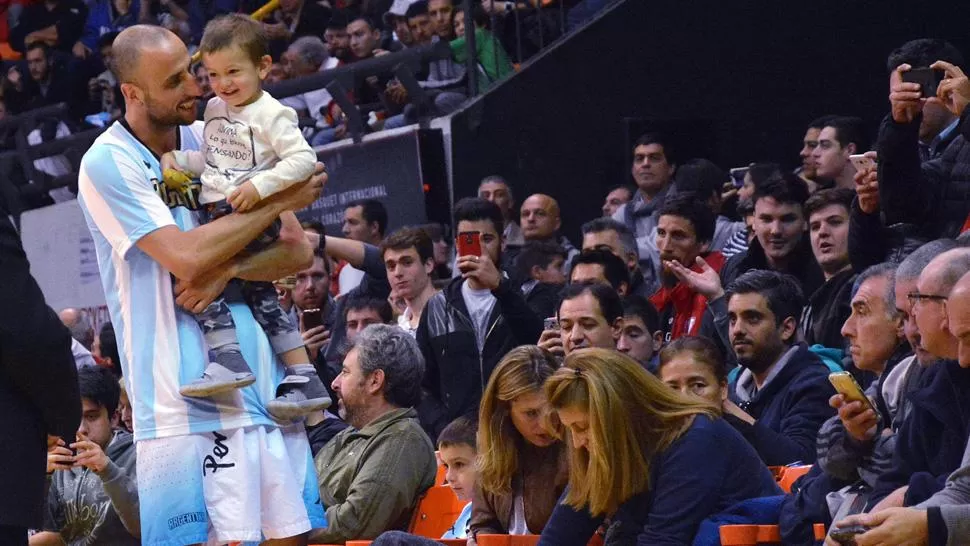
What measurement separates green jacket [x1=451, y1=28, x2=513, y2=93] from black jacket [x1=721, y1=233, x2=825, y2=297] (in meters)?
3.93

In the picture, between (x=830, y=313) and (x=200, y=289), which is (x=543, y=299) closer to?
(x=830, y=313)

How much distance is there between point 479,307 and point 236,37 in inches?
150

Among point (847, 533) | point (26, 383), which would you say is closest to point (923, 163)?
point (847, 533)

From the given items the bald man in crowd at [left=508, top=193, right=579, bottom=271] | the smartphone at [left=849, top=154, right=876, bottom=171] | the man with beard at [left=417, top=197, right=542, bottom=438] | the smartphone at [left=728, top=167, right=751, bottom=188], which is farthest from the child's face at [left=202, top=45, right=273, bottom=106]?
the smartphone at [left=728, top=167, right=751, bottom=188]

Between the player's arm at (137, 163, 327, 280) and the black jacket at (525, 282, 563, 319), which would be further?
the black jacket at (525, 282, 563, 319)

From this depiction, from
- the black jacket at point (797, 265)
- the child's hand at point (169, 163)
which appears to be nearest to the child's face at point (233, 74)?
the child's hand at point (169, 163)

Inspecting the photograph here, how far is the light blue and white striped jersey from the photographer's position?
14.2 ft

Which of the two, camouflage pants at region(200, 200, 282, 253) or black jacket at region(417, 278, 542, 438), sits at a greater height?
camouflage pants at region(200, 200, 282, 253)

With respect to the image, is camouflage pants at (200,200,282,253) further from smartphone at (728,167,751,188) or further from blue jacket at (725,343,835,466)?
smartphone at (728,167,751,188)

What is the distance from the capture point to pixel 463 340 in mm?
8016

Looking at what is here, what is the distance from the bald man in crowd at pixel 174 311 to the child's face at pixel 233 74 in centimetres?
9

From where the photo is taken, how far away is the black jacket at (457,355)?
7.98 meters

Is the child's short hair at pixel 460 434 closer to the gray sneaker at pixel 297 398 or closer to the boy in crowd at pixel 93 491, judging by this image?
the boy in crowd at pixel 93 491

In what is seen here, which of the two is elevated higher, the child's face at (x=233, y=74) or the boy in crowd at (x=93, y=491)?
the child's face at (x=233, y=74)
